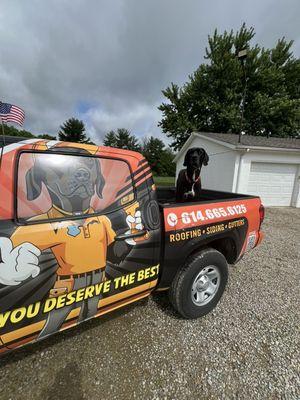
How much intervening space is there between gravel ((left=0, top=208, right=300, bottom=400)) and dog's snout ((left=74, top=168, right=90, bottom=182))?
1.62m

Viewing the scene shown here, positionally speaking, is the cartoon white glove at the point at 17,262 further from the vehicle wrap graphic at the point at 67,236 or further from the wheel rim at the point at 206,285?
the wheel rim at the point at 206,285

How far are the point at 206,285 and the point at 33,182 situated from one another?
82.1 inches

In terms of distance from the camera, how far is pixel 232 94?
1923 cm

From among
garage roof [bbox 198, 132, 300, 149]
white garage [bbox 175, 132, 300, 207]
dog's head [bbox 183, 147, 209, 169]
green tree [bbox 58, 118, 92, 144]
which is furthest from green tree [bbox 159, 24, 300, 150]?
green tree [bbox 58, 118, 92, 144]

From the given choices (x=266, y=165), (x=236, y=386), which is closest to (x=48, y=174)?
(x=236, y=386)

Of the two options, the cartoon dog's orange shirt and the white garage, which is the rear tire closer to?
the cartoon dog's orange shirt

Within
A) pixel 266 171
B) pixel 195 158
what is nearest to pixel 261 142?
pixel 266 171

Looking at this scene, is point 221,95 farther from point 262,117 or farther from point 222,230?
point 222,230

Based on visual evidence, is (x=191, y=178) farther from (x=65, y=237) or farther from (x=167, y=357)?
(x=65, y=237)

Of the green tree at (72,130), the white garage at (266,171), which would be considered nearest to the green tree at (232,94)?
the white garage at (266,171)

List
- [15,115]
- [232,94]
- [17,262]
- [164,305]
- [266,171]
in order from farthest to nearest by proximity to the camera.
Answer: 1. [232,94]
2. [266,171]
3. [164,305]
4. [15,115]
5. [17,262]

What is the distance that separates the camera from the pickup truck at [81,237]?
121cm

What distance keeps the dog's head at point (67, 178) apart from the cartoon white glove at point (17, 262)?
0.30 meters

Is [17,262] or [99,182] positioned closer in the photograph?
[17,262]
